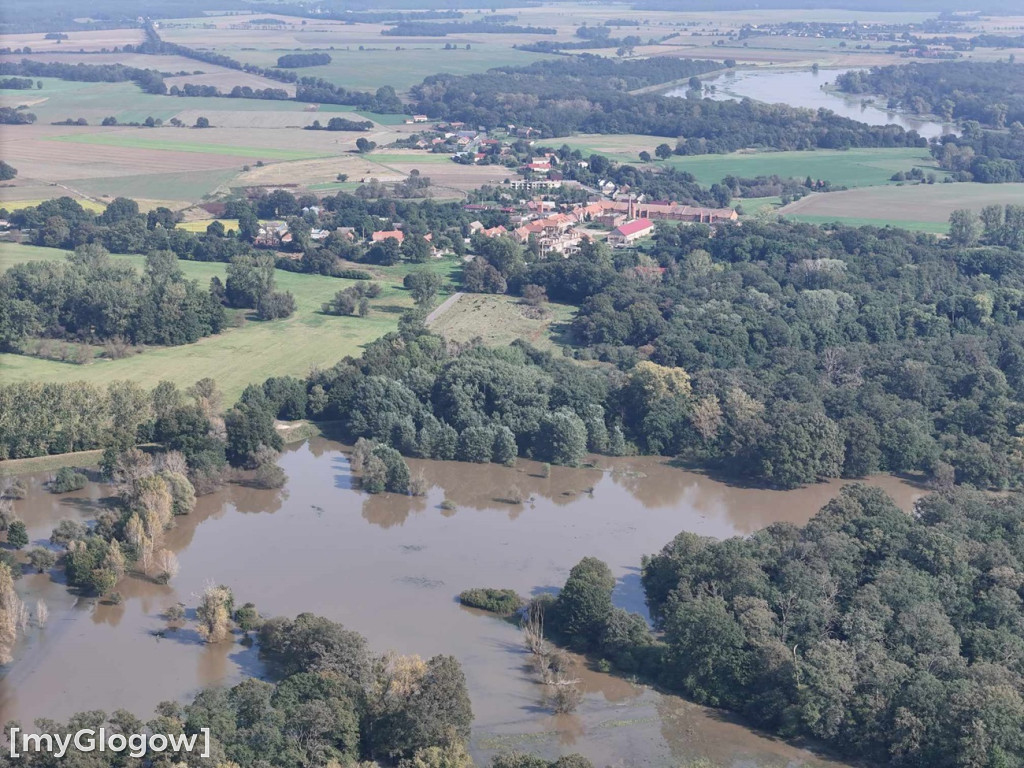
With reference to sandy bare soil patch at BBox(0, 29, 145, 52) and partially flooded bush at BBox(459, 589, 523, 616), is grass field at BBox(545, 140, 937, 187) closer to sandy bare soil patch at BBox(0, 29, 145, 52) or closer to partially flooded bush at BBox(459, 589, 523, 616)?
partially flooded bush at BBox(459, 589, 523, 616)

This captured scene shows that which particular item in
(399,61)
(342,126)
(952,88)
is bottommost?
(342,126)

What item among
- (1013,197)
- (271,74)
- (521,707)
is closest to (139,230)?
(521,707)

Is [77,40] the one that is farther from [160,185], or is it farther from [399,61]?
[160,185]

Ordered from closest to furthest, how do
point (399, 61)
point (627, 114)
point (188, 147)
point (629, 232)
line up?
point (629, 232) < point (188, 147) < point (627, 114) < point (399, 61)

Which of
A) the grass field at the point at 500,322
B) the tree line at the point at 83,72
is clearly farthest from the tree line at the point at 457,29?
the grass field at the point at 500,322

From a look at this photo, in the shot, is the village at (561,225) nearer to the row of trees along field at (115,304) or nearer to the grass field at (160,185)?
the grass field at (160,185)

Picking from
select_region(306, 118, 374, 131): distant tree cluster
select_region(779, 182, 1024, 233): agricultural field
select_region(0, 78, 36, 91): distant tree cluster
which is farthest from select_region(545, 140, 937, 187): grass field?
select_region(0, 78, 36, 91): distant tree cluster

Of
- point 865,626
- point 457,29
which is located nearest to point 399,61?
point 457,29

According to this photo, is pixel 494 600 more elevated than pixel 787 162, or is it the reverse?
pixel 787 162
